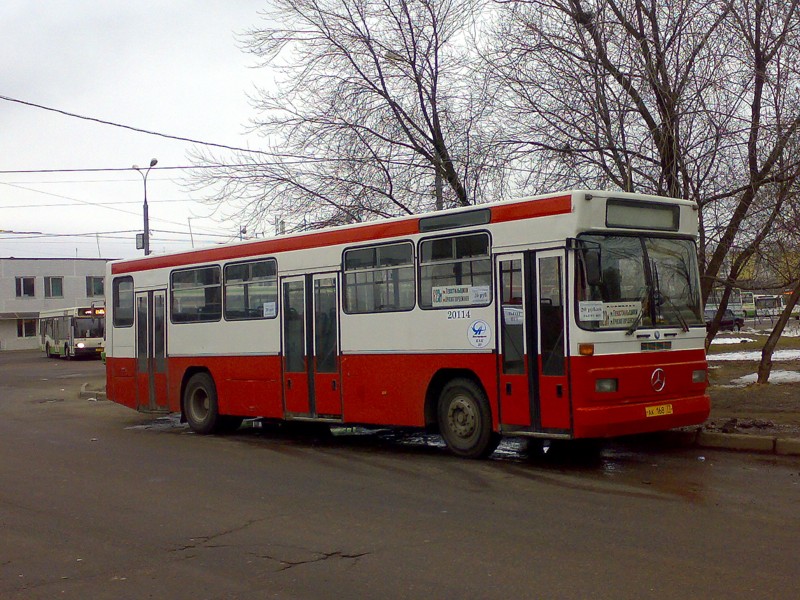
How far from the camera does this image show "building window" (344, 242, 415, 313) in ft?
39.4

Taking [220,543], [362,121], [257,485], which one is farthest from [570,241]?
[362,121]

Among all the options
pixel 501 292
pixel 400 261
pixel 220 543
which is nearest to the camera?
pixel 220 543

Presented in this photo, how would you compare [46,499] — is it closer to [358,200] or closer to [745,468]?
[745,468]

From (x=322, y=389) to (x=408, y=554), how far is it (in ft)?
21.6

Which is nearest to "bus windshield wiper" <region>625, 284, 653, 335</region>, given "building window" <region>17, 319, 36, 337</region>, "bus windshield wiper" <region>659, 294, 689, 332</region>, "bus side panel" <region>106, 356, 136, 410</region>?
"bus windshield wiper" <region>659, 294, 689, 332</region>

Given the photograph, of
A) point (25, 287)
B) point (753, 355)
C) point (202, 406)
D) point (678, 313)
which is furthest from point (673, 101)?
point (25, 287)

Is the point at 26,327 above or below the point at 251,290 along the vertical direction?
above

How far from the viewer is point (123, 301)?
1752 centimetres

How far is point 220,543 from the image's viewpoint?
24.1 feet

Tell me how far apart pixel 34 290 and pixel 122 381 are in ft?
220

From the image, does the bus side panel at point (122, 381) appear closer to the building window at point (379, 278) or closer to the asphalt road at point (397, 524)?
the asphalt road at point (397, 524)

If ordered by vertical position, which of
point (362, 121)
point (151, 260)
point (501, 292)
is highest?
point (362, 121)

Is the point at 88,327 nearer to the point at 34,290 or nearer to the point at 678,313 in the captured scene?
the point at 34,290

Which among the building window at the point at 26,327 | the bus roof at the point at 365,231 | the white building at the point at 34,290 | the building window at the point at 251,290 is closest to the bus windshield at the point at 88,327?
the white building at the point at 34,290
